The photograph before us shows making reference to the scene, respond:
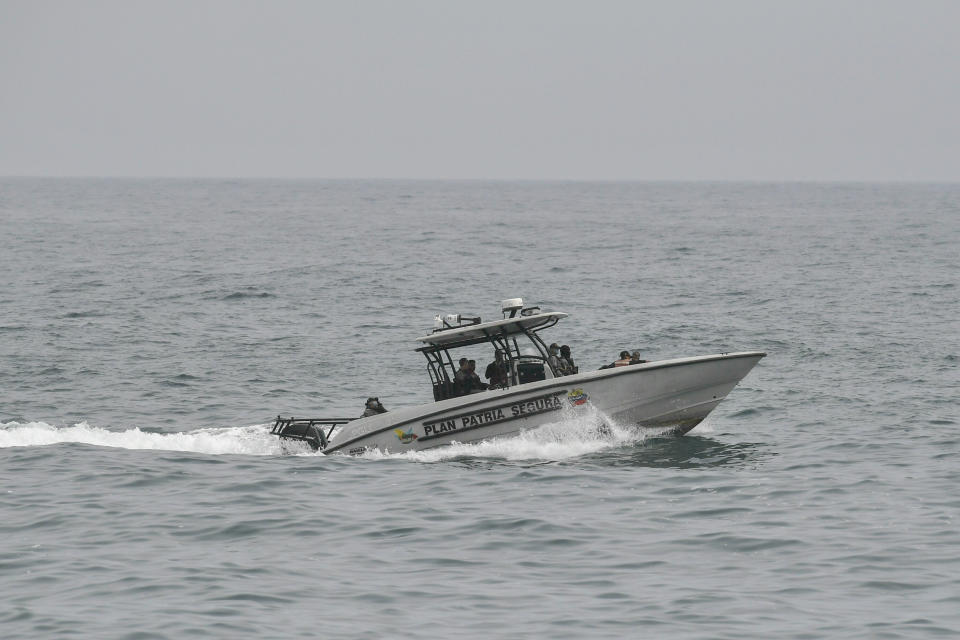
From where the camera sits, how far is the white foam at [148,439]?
22.7m

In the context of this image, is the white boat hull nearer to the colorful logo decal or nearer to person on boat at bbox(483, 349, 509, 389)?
the colorful logo decal

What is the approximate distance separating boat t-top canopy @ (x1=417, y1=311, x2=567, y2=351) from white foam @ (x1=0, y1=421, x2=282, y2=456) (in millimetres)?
3517

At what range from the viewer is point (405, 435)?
22062 mm

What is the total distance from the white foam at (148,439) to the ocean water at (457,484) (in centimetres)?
7

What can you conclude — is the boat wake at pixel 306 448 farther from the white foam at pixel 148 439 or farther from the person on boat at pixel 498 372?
the person on boat at pixel 498 372

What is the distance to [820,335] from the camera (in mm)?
36344

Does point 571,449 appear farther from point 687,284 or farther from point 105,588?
point 687,284

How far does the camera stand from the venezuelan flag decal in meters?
21.9

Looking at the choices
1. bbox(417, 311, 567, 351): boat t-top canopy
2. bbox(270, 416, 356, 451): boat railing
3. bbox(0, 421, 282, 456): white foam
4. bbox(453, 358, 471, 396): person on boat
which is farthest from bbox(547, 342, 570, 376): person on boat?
bbox(0, 421, 282, 456): white foam

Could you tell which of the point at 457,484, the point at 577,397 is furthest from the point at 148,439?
the point at 577,397

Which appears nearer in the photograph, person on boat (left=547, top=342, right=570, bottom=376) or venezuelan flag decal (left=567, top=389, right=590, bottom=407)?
venezuelan flag decal (left=567, top=389, right=590, bottom=407)

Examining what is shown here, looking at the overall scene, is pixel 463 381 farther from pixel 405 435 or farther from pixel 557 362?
pixel 557 362


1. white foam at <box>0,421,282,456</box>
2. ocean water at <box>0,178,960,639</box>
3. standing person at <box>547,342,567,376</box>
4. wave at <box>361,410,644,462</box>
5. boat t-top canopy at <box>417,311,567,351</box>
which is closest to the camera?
ocean water at <box>0,178,960,639</box>

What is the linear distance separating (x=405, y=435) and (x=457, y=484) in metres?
2.75
